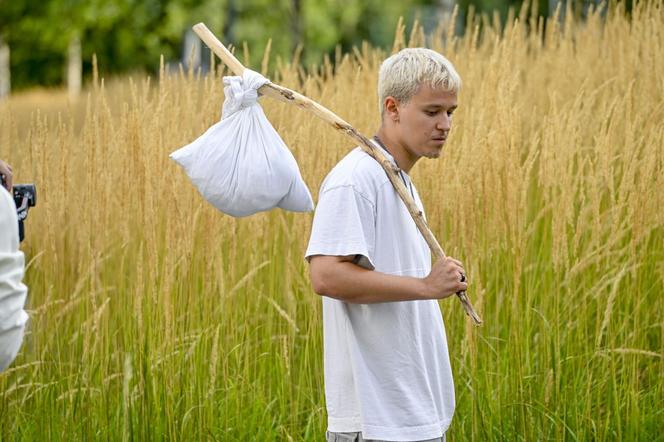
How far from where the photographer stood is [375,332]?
255cm

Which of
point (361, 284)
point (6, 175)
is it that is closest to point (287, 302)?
point (361, 284)

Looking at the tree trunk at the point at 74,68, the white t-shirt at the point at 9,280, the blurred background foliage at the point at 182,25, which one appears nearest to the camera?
the white t-shirt at the point at 9,280

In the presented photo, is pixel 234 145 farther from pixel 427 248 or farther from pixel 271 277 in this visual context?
pixel 271 277

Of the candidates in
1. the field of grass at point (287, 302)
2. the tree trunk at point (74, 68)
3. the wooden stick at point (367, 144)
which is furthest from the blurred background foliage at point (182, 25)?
the wooden stick at point (367, 144)

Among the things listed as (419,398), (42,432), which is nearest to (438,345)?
(419,398)

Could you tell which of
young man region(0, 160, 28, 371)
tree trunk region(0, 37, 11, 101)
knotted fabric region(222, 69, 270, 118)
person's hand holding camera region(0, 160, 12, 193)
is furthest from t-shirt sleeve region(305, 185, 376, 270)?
tree trunk region(0, 37, 11, 101)

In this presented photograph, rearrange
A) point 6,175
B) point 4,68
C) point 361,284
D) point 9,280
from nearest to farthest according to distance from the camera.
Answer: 1. point 9,280
2. point 6,175
3. point 361,284
4. point 4,68

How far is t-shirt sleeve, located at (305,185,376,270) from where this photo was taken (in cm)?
246

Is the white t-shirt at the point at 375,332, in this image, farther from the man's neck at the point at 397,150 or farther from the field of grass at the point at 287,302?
the field of grass at the point at 287,302

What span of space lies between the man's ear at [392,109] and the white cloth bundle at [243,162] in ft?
1.02

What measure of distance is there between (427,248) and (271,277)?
6.12ft

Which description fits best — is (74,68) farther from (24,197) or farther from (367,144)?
(367,144)

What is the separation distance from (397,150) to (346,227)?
0.88ft

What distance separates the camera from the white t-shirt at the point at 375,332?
250cm
